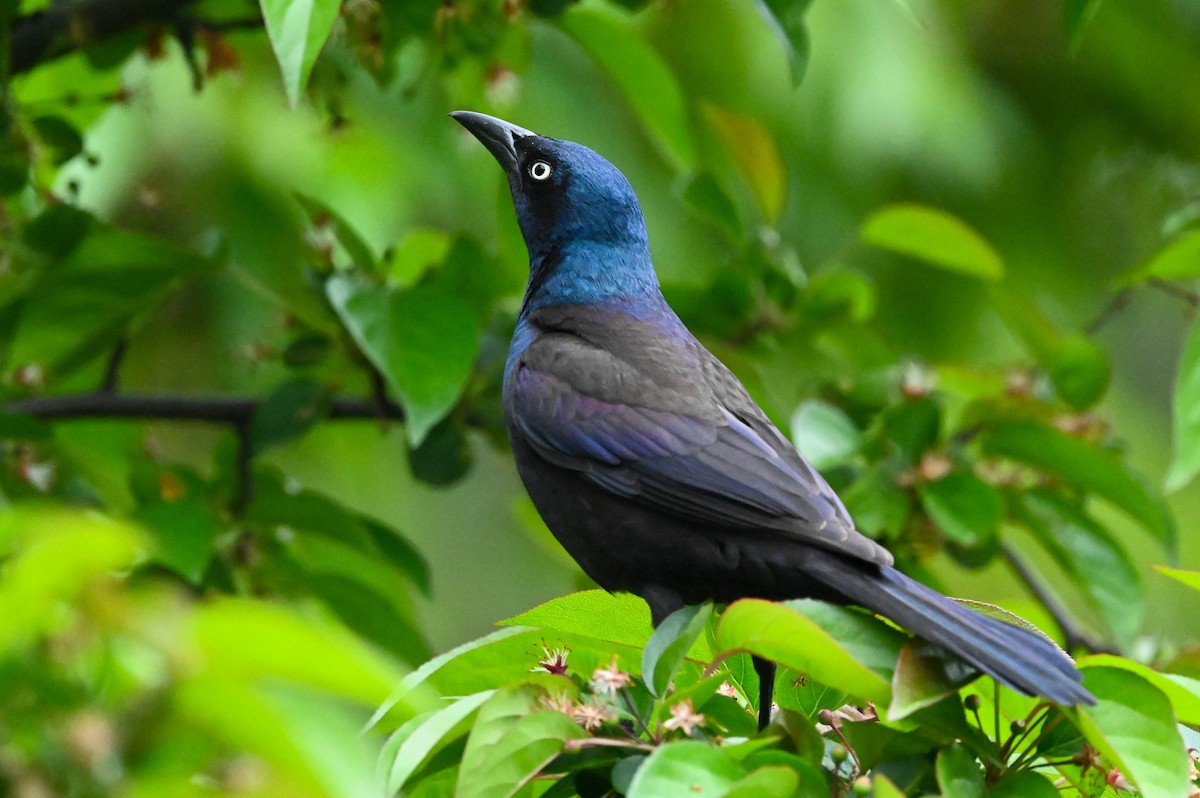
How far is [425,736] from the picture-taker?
1.74 metres

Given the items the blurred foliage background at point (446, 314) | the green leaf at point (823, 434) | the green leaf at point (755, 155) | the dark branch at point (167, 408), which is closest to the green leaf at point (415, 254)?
the blurred foliage background at point (446, 314)

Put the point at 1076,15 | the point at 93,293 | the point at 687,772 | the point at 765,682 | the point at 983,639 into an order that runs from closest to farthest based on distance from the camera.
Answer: the point at 687,772 → the point at 983,639 → the point at 765,682 → the point at 1076,15 → the point at 93,293

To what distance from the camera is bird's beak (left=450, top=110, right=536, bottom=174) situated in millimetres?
3414

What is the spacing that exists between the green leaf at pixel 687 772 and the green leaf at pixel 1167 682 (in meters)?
0.49

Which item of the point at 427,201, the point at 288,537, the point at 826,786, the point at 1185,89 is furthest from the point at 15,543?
the point at 1185,89

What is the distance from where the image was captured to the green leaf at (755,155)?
12.6 feet

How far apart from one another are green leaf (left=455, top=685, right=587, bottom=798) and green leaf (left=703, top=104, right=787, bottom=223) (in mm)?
2372

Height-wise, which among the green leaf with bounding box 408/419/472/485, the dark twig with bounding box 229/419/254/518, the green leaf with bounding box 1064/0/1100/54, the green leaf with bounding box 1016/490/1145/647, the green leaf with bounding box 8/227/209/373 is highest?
the green leaf with bounding box 1064/0/1100/54

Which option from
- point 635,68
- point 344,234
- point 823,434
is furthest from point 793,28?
point 344,234

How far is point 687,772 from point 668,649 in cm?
22

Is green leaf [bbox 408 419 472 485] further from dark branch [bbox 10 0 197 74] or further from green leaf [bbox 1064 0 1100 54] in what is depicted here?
green leaf [bbox 1064 0 1100 54]

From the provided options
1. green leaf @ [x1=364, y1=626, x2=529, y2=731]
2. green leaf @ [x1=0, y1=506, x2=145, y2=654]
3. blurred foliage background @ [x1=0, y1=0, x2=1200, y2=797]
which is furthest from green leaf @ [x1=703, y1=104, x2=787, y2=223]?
green leaf @ [x1=0, y1=506, x2=145, y2=654]

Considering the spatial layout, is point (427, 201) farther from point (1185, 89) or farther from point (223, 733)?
point (223, 733)

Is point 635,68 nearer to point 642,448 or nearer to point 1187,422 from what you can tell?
point 642,448
